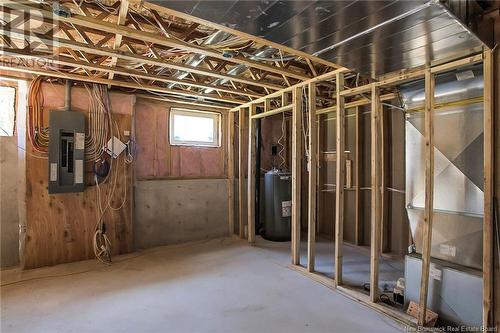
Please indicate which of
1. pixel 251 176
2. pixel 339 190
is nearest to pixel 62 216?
pixel 251 176

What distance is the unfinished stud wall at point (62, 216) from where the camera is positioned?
10.9ft

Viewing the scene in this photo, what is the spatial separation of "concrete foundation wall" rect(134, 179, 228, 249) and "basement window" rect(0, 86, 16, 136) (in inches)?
64.1

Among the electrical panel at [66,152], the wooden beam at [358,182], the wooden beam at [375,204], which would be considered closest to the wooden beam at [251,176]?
the wooden beam at [358,182]

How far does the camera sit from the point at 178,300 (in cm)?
254

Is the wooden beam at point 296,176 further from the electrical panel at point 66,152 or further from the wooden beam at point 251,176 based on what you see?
the electrical panel at point 66,152

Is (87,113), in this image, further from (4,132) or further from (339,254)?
(339,254)

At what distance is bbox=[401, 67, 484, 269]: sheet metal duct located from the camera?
2.04 metres

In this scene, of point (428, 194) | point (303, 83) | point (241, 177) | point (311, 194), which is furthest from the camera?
point (241, 177)

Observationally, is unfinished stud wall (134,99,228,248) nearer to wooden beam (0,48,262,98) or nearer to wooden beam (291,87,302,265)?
wooden beam (0,48,262,98)

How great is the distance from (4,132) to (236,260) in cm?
322

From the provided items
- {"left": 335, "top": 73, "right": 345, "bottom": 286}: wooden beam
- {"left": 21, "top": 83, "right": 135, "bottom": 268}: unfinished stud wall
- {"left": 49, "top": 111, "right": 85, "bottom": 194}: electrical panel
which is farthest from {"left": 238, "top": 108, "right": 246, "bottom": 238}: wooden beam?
{"left": 49, "top": 111, "right": 85, "bottom": 194}: electrical panel

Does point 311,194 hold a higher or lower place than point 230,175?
lower

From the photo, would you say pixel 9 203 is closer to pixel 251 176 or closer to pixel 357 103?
pixel 251 176

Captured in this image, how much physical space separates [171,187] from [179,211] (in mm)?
410
